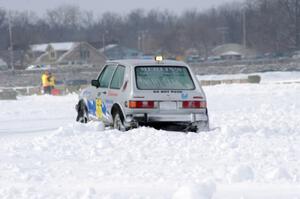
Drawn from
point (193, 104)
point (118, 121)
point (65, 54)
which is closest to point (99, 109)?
point (118, 121)

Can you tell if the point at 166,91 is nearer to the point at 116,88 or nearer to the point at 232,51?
the point at 116,88

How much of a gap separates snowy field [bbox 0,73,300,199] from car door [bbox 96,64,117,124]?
53cm

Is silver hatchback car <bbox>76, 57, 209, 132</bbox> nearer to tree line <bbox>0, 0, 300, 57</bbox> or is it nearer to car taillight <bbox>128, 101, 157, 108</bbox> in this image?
car taillight <bbox>128, 101, 157, 108</bbox>

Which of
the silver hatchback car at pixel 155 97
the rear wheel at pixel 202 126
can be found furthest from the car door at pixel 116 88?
the rear wheel at pixel 202 126

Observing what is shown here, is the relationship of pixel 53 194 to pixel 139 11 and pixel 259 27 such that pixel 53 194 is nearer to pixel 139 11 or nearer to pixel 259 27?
pixel 259 27

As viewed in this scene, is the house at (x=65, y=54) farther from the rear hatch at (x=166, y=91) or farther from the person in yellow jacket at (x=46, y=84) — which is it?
the rear hatch at (x=166, y=91)

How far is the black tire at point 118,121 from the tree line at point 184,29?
72.7m

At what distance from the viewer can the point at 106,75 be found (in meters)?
12.4

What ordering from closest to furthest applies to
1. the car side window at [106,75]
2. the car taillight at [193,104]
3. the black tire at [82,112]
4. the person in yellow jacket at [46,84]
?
the car taillight at [193,104] → the car side window at [106,75] → the black tire at [82,112] → the person in yellow jacket at [46,84]

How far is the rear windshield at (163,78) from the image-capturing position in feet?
36.7

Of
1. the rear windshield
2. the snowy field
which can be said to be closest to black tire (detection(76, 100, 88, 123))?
the snowy field

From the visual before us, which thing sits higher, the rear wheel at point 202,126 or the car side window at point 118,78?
the car side window at point 118,78

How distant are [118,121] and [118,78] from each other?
0.90 meters

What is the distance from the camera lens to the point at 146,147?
8.99 m
